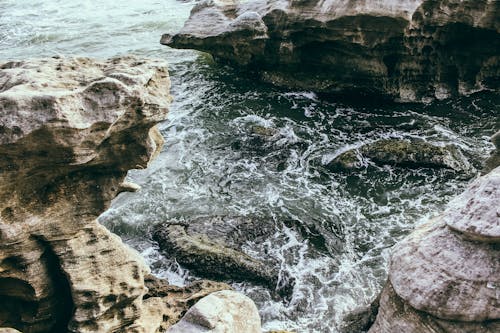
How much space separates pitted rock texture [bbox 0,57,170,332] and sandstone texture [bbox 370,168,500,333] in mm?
3565

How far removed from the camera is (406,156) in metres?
12.6

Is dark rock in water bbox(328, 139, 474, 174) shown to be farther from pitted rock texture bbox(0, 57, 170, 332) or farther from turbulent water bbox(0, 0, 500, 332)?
pitted rock texture bbox(0, 57, 170, 332)

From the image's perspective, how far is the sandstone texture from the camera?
5402 mm

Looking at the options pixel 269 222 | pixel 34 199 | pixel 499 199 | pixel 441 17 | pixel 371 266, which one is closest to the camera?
pixel 499 199

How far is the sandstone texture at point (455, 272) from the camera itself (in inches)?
213

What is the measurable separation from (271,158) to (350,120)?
3319mm

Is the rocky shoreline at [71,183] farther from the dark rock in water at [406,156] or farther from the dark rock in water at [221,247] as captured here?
the dark rock in water at [406,156]

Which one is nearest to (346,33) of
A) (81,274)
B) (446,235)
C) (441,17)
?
(441,17)

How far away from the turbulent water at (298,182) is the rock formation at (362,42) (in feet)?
2.44

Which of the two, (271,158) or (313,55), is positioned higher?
(313,55)

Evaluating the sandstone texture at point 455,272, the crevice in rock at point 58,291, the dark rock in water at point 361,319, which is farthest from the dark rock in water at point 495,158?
the crevice in rock at point 58,291

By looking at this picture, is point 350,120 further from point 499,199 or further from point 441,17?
point 499,199

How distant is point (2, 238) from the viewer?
5.49 m

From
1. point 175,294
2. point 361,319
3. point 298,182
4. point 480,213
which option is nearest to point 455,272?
point 480,213
